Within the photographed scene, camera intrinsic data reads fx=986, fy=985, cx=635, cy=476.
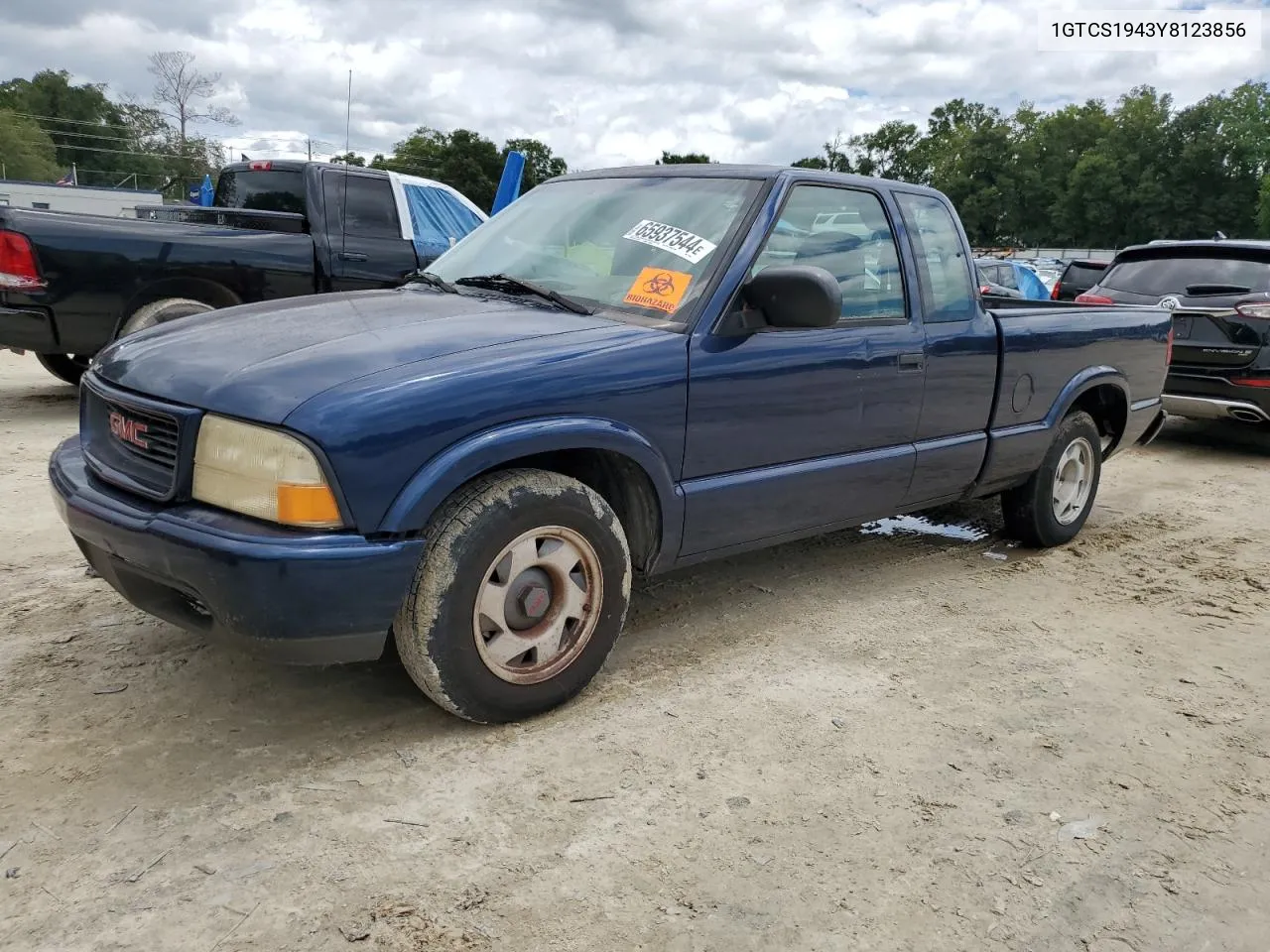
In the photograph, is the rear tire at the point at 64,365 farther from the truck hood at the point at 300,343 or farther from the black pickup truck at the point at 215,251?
the truck hood at the point at 300,343

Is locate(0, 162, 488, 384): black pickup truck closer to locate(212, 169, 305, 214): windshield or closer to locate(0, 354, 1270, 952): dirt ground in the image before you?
locate(212, 169, 305, 214): windshield

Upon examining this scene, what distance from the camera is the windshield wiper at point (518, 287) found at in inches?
136

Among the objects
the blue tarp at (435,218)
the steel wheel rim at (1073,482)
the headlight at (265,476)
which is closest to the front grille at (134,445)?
the headlight at (265,476)

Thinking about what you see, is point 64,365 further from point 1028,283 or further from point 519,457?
point 1028,283

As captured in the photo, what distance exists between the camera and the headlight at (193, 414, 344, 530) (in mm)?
2521

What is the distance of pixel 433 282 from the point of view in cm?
390

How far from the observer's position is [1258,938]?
7.45 feet

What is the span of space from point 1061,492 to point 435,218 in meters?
5.93

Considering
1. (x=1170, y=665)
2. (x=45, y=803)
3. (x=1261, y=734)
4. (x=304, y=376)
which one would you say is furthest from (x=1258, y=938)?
(x=45, y=803)

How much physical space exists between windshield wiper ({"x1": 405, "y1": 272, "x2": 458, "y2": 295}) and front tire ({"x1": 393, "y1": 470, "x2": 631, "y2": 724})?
1.13 meters

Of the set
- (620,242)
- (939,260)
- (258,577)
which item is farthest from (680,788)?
(939,260)

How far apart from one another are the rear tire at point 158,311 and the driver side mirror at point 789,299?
474 centimetres

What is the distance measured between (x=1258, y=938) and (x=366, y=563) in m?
2.32

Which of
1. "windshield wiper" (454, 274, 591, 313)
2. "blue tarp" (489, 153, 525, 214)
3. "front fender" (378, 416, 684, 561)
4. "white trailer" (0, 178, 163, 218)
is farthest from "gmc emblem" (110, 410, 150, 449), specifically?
"white trailer" (0, 178, 163, 218)
